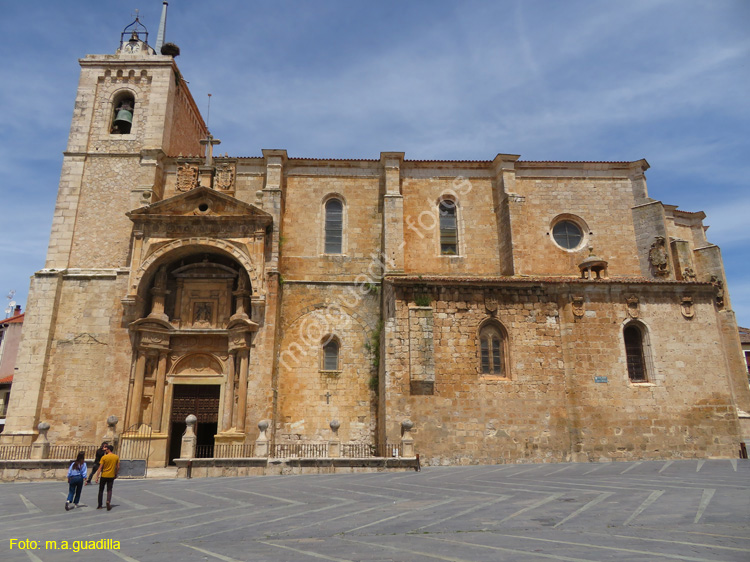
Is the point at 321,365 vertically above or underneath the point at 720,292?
underneath

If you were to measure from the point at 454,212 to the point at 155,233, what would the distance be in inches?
432

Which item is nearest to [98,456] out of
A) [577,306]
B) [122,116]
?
[577,306]

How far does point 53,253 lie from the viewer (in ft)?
56.9

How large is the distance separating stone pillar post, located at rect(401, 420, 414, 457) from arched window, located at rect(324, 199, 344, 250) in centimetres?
746

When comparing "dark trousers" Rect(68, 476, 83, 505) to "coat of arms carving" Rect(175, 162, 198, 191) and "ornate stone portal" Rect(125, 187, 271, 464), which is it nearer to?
"ornate stone portal" Rect(125, 187, 271, 464)

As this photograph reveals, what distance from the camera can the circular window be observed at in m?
19.0

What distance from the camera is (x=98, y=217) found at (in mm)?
17812

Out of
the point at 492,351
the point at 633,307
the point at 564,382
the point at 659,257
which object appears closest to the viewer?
the point at 564,382

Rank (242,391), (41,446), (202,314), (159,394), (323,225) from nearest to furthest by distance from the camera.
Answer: (41,446) < (242,391) < (159,394) < (202,314) < (323,225)

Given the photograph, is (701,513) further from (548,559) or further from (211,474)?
(211,474)

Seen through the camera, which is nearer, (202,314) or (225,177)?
(202,314)

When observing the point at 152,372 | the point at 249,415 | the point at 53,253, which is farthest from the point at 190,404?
the point at 53,253

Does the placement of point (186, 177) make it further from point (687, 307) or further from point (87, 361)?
point (687, 307)

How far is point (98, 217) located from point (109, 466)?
40.2 feet
